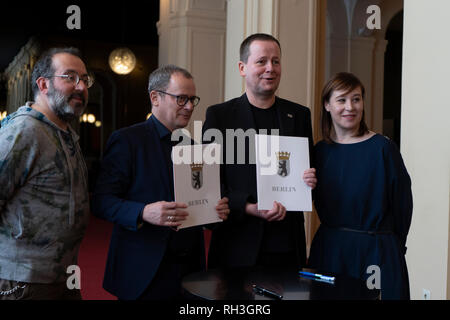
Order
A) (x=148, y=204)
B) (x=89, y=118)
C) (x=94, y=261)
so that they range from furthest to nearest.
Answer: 1. (x=89, y=118)
2. (x=94, y=261)
3. (x=148, y=204)

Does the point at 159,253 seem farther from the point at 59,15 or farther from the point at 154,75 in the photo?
the point at 59,15

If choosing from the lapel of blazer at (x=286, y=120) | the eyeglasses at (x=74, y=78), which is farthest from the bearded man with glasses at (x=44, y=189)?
the lapel of blazer at (x=286, y=120)

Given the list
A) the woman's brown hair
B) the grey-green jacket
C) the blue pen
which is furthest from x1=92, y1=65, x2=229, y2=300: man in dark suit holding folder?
the woman's brown hair

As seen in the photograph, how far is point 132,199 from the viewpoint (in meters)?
2.11

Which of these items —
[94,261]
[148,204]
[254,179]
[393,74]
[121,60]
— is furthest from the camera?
[393,74]

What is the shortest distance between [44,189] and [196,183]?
0.60 m

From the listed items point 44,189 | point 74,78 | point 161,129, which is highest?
point 74,78

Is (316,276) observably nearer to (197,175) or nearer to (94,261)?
(197,175)

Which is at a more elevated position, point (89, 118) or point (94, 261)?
point (89, 118)

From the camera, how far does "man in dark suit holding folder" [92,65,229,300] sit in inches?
80.3

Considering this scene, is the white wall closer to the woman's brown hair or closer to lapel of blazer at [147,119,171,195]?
the woman's brown hair

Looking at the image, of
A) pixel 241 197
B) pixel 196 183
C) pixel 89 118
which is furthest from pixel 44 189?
pixel 89 118

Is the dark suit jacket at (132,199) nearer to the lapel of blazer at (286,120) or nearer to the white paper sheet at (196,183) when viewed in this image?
the white paper sheet at (196,183)

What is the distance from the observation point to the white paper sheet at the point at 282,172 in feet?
7.03
